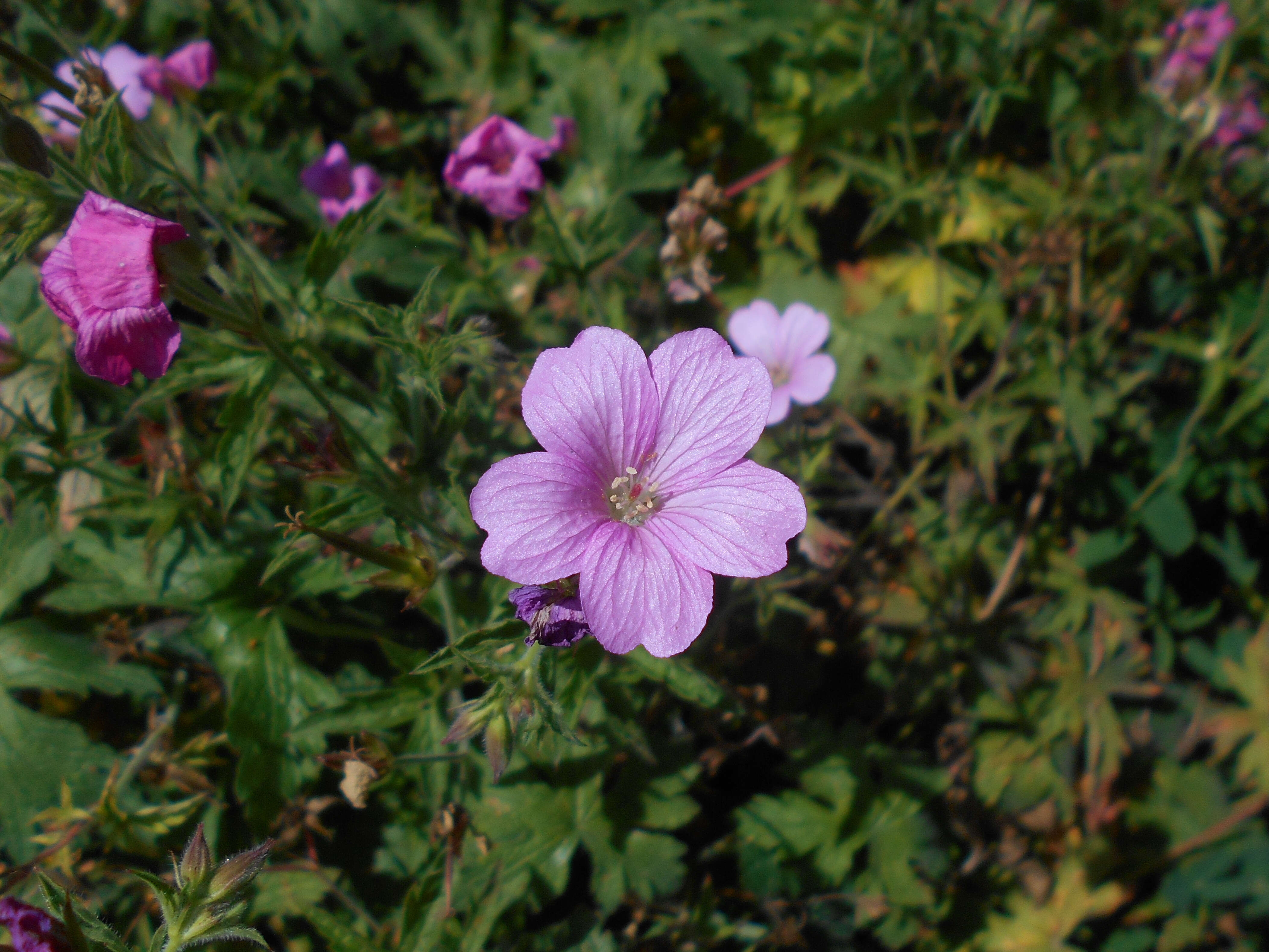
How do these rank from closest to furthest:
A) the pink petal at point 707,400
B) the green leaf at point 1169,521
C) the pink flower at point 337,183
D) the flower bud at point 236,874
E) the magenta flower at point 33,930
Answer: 1. the magenta flower at point 33,930
2. the flower bud at point 236,874
3. the pink petal at point 707,400
4. the pink flower at point 337,183
5. the green leaf at point 1169,521

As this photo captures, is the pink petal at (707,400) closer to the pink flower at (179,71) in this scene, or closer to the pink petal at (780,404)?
the pink petal at (780,404)

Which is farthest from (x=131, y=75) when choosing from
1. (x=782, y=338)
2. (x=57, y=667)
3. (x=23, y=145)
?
(x=782, y=338)

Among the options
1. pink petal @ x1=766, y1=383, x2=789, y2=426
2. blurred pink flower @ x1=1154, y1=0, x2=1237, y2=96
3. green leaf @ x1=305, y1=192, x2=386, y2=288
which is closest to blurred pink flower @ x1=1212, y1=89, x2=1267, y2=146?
blurred pink flower @ x1=1154, y1=0, x2=1237, y2=96

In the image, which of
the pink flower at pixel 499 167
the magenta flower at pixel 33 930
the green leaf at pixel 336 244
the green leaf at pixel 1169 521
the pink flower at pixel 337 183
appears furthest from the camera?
the green leaf at pixel 1169 521

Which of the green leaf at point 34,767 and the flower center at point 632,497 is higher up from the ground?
the flower center at point 632,497

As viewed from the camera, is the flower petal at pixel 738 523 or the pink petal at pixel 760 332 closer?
the flower petal at pixel 738 523

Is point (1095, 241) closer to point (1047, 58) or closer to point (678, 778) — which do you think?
point (1047, 58)

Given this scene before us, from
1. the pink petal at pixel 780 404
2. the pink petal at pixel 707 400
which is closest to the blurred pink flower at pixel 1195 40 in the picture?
the pink petal at pixel 780 404
